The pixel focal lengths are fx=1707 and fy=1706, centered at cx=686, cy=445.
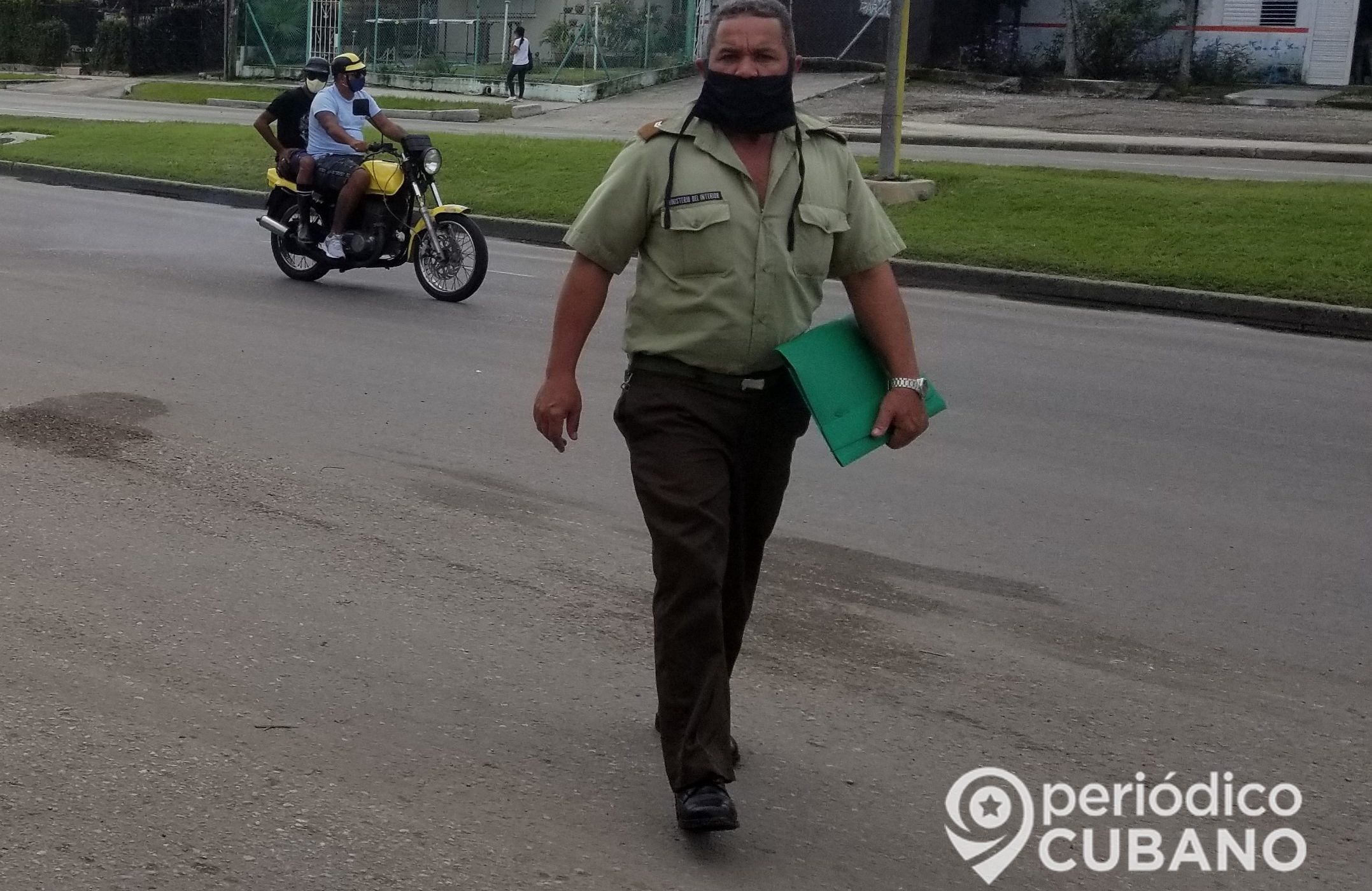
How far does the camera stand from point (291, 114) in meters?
13.9

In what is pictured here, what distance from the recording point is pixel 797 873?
372 cm

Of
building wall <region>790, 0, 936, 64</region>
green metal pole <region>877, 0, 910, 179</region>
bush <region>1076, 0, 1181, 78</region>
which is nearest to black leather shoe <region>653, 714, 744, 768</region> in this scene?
green metal pole <region>877, 0, 910, 179</region>

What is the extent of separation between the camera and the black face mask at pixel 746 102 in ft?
12.4

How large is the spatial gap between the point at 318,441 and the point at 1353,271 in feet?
29.3

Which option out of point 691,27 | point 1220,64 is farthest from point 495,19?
point 1220,64

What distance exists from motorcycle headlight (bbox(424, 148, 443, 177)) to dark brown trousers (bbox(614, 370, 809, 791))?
325 inches

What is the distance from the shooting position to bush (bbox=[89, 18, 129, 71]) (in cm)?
4762

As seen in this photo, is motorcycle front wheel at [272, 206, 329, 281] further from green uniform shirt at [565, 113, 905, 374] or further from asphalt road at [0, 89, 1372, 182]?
asphalt road at [0, 89, 1372, 182]

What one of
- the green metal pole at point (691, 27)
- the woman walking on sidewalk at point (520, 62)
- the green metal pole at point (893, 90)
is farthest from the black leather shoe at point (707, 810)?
the green metal pole at point (691, 27)

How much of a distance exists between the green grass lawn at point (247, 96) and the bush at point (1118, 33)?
45.6 feet

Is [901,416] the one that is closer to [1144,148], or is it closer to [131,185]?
[131,185]

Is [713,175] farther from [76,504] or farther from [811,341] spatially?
[76,504]

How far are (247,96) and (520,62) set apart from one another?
19.9ft

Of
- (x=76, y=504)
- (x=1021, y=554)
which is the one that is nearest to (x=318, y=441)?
(x=76, y=504)
